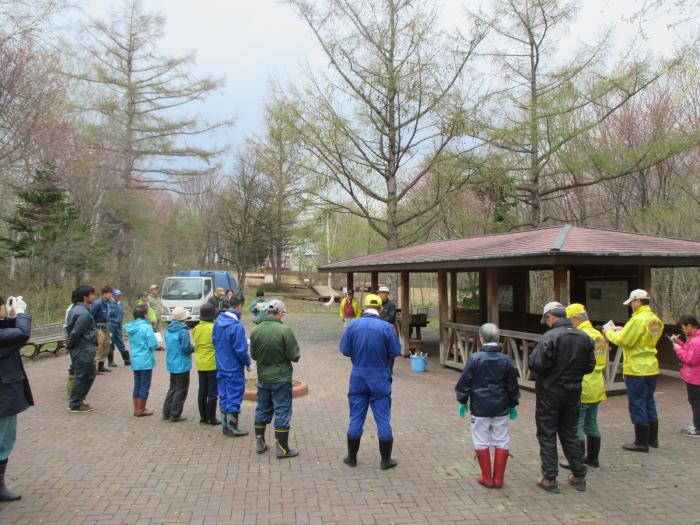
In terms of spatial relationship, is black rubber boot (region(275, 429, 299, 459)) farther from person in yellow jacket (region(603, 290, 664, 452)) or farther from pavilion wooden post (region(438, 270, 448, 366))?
pavilion wooden post (region(438, 270, 448, 366))

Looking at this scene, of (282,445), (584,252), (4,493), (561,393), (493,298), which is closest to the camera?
(4,493)

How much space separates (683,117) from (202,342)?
17.7 meters

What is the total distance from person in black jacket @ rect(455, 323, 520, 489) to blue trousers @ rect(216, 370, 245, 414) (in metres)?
2.70

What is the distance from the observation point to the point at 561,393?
4449 mm

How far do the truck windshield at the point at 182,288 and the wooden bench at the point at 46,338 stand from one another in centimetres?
679

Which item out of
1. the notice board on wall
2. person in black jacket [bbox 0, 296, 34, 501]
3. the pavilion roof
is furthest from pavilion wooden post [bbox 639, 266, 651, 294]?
person in black jacket [bbox 0, 296, 34, 501]

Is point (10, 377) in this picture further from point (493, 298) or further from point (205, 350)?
point (493, 298)

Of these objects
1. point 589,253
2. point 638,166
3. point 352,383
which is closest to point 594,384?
point 352,383

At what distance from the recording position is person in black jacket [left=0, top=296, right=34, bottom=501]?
420 centimetres

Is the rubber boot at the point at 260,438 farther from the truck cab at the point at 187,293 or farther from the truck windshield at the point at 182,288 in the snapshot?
the truck windshield at the point at 182,288

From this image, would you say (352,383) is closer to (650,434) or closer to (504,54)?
(650,434)

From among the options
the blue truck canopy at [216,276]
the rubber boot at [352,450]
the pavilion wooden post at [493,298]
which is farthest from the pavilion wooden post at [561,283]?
the blue truck canopy at [216,276]

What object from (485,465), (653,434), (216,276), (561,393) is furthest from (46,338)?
(653,434)

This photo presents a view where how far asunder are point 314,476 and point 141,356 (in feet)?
10.9
